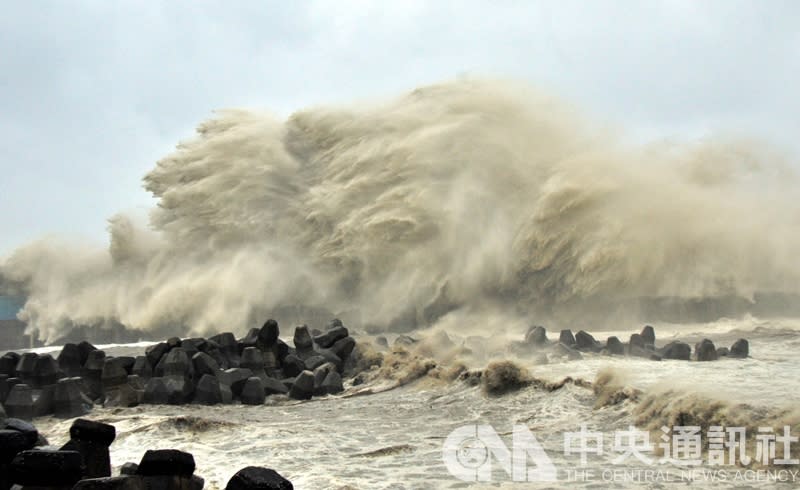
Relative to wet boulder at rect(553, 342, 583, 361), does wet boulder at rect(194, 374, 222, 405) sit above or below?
below

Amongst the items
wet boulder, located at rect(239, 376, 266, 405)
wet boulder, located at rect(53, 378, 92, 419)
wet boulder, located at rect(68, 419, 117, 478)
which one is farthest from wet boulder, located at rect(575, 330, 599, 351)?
wet boulder, located at rect(68, 419, 117, 478)

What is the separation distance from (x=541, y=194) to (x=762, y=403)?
18.2 m

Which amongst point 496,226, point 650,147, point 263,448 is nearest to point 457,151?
point 496,226

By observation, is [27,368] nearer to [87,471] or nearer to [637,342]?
[87,471]

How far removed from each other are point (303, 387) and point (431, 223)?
1288 centimetres

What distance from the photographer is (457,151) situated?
27672 mm

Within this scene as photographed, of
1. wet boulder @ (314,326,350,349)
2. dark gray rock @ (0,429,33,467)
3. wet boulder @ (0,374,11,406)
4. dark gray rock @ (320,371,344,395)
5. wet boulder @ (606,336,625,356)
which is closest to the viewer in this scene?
dark gray rock @ (0,429,33,467)

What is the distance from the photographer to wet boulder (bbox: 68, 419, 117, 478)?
6316 mm

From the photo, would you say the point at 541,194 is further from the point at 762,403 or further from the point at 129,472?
the point at 129,472

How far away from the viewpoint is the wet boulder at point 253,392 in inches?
536

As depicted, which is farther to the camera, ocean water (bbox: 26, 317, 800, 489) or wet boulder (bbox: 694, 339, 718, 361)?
wet boulder (bbox: 694, 339, 718, 361)

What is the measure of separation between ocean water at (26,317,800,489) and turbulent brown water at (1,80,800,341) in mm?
9193

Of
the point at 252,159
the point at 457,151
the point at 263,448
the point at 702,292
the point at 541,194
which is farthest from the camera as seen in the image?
the point at 252,159

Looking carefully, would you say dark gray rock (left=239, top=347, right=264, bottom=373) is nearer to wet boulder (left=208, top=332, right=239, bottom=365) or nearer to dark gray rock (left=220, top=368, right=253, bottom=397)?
wet boulder (left=208, top=332, right=239, bottom=365)
